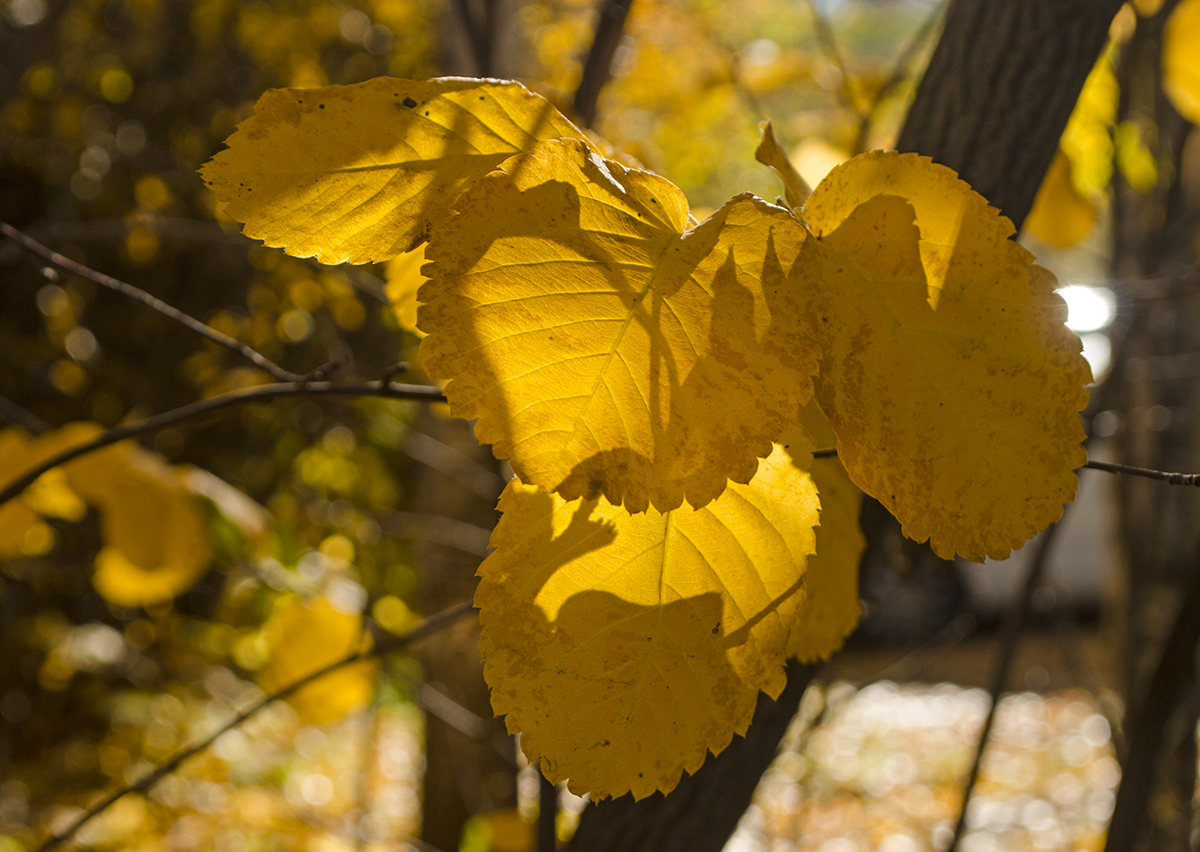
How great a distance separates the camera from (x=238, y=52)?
4.13 metres

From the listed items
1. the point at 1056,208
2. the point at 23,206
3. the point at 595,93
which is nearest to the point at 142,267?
the point at 23,206

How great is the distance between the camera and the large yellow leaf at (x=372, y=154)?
15.4 inches

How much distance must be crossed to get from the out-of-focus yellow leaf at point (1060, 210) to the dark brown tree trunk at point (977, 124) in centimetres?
24

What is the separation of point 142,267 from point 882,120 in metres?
3.58

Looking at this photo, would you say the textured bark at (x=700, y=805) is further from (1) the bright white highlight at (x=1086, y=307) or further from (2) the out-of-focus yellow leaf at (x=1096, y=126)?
(2) the out-of-focus yellow leaf at (x=1096, y=126)

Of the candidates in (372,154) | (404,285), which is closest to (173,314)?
(404,285)

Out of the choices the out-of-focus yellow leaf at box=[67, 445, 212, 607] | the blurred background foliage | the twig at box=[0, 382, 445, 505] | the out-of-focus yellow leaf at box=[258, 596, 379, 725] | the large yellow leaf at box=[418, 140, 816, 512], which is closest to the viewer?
the large yellow leaf at box=[418, 140, 816, 512]

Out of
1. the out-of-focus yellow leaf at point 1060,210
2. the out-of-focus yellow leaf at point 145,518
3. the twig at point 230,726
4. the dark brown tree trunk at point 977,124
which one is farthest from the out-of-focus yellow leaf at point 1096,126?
the out-of-focus yellow leaf at point 145,518

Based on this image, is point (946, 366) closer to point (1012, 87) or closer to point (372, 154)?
point (372, 154)

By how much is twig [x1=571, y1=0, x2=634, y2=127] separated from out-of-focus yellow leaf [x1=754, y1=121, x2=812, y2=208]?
548mm

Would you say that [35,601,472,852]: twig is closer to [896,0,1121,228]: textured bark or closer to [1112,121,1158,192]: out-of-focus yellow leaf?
[896,0,1121,228]: textured bark

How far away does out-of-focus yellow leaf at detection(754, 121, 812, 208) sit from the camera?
446mm

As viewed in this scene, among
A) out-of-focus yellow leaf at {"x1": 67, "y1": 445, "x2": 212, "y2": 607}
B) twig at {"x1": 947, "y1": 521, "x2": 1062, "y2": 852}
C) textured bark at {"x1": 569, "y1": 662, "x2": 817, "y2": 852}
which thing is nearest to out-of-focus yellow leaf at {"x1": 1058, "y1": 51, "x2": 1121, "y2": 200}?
twig at {"x1": 947, "y1": 521, "x2": 1062, "y2": 852}

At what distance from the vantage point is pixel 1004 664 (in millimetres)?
1170
